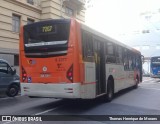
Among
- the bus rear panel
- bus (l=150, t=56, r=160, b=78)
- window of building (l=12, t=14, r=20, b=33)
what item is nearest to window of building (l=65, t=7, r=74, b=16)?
window of building (l=12, t=14, r=20, b=33)

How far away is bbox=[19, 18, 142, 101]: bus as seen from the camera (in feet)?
31.7

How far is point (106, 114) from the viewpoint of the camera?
388 inches

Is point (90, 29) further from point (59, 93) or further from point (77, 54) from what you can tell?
point (59, 93)

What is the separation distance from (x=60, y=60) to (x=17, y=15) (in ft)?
47.8

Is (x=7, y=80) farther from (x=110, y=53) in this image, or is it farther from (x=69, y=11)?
(x=69, y=11)

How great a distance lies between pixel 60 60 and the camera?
9867 mm

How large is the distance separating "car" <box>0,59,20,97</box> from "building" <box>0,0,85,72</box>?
5796 mm

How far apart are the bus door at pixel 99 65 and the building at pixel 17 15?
435 inches

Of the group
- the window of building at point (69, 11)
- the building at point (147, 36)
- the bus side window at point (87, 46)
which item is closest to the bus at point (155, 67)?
the window of building at point (69, 11)

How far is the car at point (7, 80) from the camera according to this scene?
14.9 m

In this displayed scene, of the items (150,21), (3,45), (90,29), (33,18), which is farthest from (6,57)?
(150,21)

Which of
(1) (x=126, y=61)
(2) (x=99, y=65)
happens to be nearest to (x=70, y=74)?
(2) (x=99, y=65)

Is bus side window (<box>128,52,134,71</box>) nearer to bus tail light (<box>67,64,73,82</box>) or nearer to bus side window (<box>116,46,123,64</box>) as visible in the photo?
bus side window (<box>116,46,123,64</box>)

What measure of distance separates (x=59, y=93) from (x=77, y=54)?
154cm
